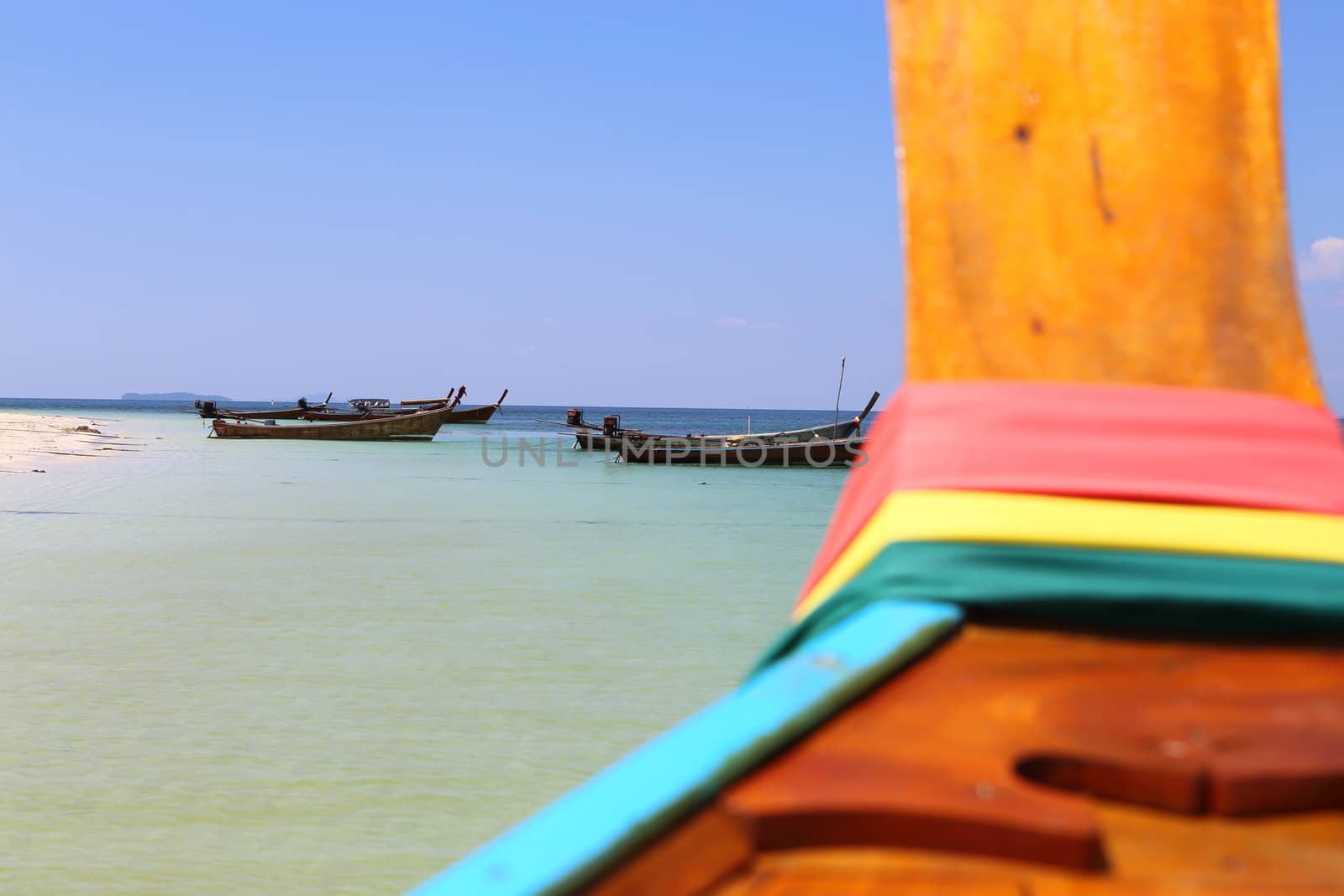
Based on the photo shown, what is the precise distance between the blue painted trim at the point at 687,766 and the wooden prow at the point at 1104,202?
28 cm

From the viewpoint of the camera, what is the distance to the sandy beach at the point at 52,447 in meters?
21.6

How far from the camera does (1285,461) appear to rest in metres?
0.78

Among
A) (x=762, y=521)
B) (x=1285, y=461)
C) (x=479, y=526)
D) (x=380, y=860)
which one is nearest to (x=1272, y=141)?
(x=1285, y=461)

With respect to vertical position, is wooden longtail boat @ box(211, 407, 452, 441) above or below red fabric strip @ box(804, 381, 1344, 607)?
below

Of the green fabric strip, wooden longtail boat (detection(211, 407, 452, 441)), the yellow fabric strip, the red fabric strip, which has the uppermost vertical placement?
the red fabric strip

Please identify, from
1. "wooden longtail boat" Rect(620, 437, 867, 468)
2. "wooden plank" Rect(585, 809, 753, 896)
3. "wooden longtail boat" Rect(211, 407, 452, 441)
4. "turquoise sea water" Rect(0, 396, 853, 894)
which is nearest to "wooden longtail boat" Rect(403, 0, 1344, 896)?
"wooden plank" Rect(585, 809, 753, 896)

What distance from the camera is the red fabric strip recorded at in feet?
2.51

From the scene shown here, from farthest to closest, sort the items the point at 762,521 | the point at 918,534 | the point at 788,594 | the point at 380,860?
the point at 762,521 < the point at 788,594 < the point at 380,860 < the point at 918,534

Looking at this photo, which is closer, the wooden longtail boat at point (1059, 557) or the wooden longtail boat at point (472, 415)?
→ the wooden longtail boat at point (1059, 557)

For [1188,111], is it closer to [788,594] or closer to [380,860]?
[380,860]

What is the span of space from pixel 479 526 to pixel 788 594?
540 cm

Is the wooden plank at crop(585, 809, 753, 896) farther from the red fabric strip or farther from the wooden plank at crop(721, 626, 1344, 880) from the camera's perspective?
the red fabric strip

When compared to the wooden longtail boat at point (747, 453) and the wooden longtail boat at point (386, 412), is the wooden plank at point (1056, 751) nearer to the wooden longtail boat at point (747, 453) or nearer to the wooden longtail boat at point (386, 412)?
the wooden longtail boat at point (747, 453)

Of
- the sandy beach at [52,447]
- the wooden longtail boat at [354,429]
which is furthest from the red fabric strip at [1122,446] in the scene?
the wooden longtail boat at [354,429]
